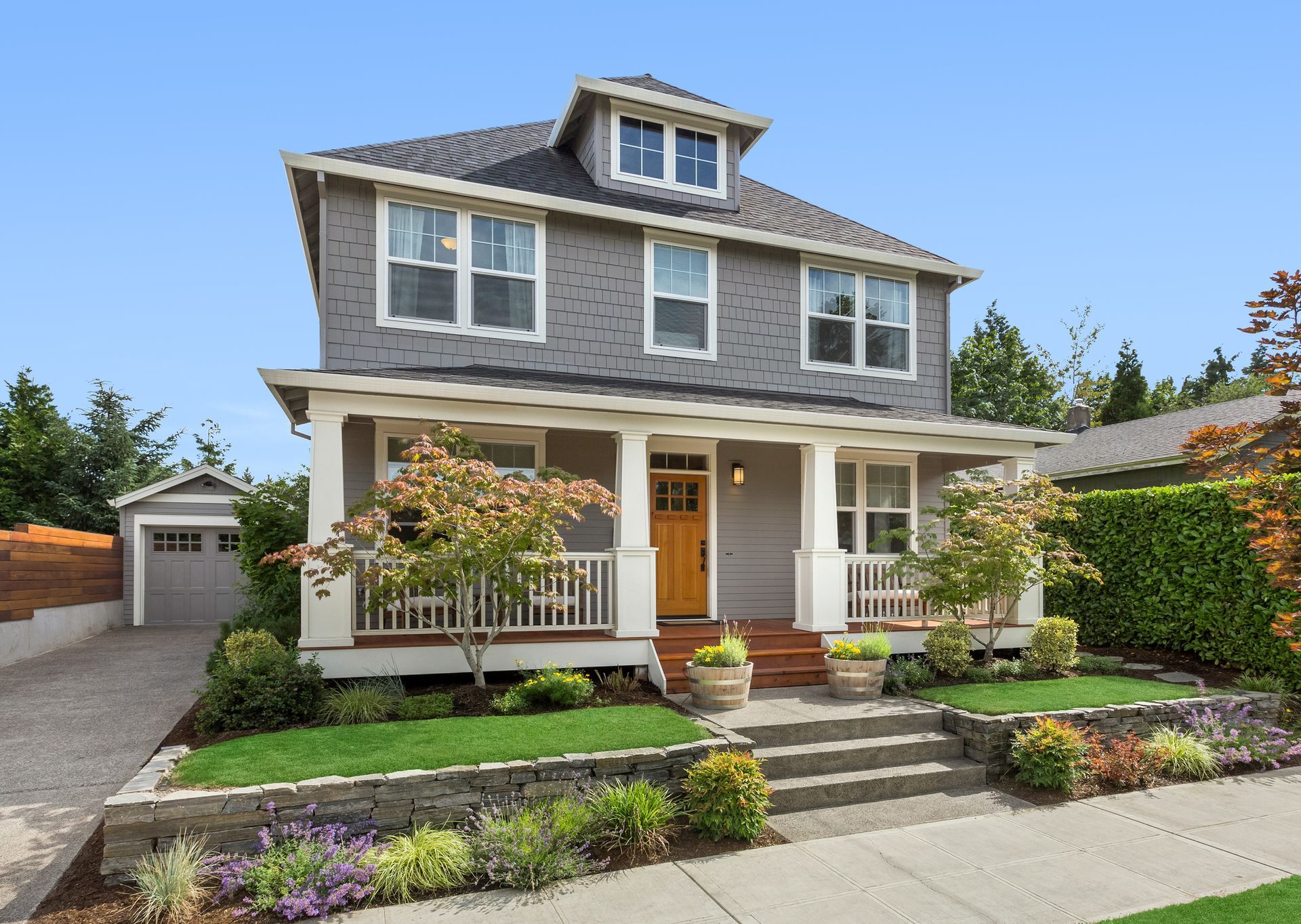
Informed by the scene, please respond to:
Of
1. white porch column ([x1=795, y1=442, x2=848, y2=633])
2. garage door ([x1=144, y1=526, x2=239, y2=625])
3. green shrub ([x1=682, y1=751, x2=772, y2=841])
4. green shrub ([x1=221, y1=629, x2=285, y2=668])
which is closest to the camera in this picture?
green shrub ([x1=682, y1=751, x2=772, y2=841])

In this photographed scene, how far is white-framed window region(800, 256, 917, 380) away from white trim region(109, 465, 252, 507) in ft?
41.2

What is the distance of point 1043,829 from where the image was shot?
5.64 metres

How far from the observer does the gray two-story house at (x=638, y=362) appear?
8.34 m

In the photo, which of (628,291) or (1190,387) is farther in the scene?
(1190,387)

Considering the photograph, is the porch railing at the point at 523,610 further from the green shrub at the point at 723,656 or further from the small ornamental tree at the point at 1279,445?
the small ornamental tree at the point at 1279,445

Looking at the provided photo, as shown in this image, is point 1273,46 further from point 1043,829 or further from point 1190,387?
point 1190,387

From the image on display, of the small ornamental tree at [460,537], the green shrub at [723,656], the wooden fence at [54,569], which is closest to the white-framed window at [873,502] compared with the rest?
the green shrub at [723,656]

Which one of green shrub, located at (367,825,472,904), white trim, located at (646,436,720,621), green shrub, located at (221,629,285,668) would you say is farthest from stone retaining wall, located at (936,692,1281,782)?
green shrub, located at (221,629,285,668)

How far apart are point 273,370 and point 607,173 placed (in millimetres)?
5808

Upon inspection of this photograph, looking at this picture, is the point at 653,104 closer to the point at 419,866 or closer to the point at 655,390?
the point at 655,390

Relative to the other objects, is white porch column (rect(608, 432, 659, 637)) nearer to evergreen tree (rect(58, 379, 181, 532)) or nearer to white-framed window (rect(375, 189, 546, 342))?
white-framed window (rect(375, 189, 546, 342))

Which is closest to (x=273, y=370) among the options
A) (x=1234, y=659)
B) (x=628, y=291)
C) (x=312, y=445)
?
(x=312, y=445)

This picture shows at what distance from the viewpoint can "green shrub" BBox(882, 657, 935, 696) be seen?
8.20 meters

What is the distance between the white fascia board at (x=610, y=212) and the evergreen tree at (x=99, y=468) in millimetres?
16416
